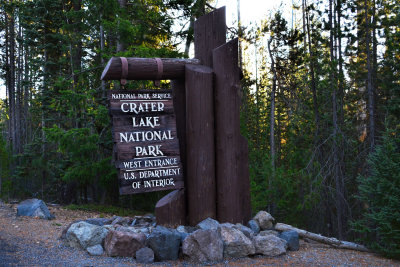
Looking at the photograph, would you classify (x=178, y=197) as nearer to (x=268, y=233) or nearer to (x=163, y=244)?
(x=163, y=244)

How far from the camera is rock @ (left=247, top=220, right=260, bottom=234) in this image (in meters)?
6.04

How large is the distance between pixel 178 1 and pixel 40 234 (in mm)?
8994

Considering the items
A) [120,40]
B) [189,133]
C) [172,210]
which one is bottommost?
[172,210]

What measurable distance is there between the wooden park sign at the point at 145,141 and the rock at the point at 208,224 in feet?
2.36

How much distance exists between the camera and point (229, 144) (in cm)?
604

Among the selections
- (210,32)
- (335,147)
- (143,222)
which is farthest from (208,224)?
(335,147)

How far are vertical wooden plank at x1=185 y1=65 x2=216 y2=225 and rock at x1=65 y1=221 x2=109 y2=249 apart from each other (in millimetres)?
1503

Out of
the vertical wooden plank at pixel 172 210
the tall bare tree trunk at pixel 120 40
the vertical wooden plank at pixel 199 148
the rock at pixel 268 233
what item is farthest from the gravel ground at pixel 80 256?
the tall bare tree trunk at pixel 120 40

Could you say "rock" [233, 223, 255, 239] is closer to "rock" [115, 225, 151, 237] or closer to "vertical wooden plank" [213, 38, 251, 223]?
"vertical wooden plank" [213, 38, 251, 223]

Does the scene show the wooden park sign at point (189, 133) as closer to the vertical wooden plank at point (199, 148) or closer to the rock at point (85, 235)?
the vertical wooden plank at point (199, 148)

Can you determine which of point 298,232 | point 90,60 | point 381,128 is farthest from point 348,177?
point 90,60

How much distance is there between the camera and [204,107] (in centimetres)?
597

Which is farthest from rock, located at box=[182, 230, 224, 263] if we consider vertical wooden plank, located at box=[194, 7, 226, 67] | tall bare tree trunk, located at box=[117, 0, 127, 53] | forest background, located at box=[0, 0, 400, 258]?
tall bare tree trunk, located at box=[117, 0, 127, 53]

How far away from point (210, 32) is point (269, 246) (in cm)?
389
